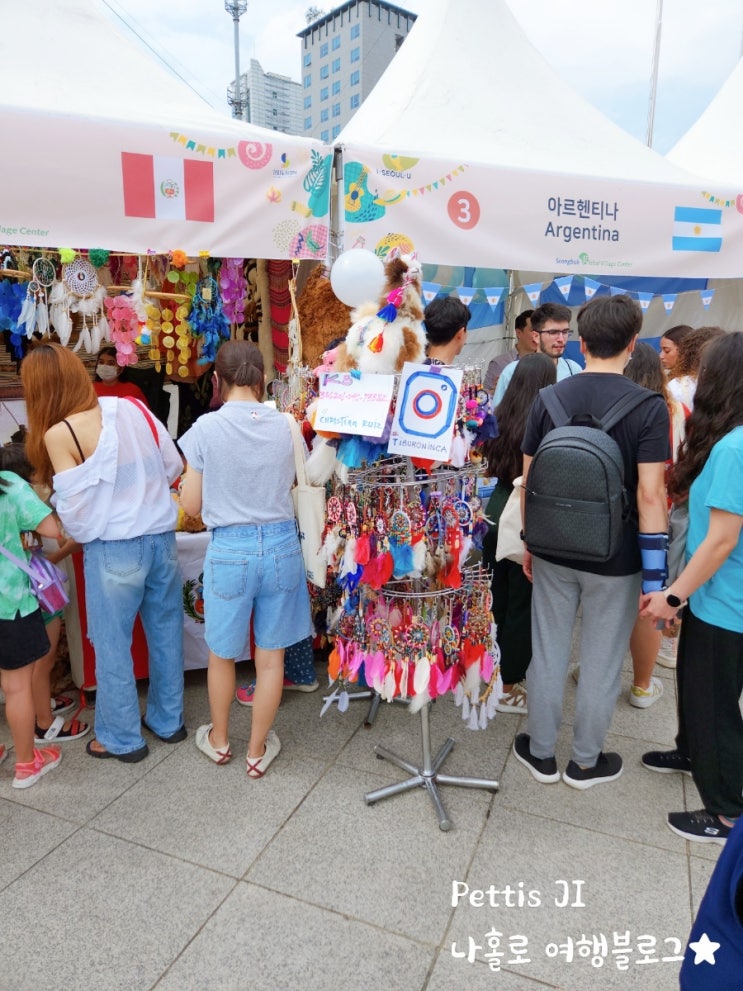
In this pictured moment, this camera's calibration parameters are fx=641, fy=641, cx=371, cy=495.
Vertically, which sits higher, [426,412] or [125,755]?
[426,412]

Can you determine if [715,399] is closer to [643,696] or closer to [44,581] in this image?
[643,696]

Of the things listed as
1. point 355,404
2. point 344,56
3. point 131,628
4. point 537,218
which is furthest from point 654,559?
point 344,56

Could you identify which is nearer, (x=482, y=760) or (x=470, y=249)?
(x=482, y=760)

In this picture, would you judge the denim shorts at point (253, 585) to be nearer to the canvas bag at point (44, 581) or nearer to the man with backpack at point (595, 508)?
the canvas bag at point (44, 581)

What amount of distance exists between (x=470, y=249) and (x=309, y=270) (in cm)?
106

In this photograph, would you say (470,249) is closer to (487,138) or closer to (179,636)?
(487,138)

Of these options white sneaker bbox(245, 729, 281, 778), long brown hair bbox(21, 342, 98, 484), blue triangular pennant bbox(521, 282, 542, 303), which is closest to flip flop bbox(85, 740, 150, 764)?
white sneaker bbox(245, 729, 281, 778)

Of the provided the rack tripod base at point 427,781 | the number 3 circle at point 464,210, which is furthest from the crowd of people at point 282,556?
the number 3 circle at point 464,210

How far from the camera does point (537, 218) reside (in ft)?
11.7

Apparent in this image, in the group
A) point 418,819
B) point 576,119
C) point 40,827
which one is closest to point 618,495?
point 418,819

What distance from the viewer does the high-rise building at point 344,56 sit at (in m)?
54.3

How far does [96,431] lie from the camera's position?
2.41 metres

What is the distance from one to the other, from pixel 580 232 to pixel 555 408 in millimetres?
2002

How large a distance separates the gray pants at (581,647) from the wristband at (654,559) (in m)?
0.10
